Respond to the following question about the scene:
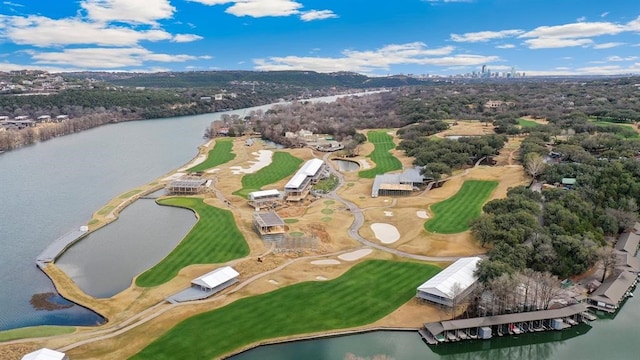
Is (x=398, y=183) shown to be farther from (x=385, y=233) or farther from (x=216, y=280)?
(x=216, y=280)

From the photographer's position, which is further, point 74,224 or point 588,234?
point 74,224

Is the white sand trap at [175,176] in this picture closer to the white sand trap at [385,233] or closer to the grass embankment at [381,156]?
the grass embankment at [381,156]

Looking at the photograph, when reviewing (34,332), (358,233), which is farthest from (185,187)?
(34,332)

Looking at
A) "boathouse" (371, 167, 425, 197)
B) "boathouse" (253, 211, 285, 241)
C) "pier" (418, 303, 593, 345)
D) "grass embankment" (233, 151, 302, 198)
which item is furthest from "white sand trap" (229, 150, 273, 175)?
"pier" (418, 303, 593, 345)

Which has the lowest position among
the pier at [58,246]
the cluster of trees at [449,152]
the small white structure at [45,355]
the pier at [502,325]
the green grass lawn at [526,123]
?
the pier at [502,325]

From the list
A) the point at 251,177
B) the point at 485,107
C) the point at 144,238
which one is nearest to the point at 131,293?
the point at 144,238

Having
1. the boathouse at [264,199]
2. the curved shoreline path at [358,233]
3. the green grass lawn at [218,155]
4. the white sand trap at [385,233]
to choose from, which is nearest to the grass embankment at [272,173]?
the boathouse at [264,199]

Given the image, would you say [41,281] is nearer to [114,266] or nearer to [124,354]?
[114,266]
